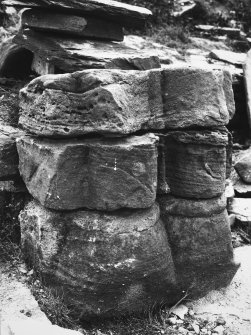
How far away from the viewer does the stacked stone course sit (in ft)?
11.7

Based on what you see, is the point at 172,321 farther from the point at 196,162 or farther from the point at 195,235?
the point at 196,162

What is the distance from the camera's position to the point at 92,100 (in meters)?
3.48

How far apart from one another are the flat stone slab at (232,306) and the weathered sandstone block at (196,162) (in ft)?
3.56

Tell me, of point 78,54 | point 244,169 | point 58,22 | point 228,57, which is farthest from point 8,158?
point 228,57

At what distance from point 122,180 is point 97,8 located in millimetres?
2421

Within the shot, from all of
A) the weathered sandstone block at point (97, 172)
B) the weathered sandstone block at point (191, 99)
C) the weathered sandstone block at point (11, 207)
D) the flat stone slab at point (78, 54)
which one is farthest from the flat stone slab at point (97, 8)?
the weathered sandstone block at point (11, 207)

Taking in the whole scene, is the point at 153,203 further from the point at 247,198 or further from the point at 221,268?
the point at 247,198

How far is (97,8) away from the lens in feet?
16.6

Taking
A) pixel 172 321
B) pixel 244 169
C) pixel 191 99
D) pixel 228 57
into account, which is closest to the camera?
pixel 191 99

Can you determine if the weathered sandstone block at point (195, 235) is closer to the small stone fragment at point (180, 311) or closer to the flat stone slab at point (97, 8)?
the small stone fragment at point (180, 311)

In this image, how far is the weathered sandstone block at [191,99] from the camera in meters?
3.72

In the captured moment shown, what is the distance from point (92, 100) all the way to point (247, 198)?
4.02 meters

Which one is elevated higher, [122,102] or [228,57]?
[122,102]

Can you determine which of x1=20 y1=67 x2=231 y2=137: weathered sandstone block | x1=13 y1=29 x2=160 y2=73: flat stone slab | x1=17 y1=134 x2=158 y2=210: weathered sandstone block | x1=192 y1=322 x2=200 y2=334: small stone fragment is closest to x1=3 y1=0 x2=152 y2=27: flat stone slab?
x1=13 y1=29 x2=160 y2=73: flat stone slab
